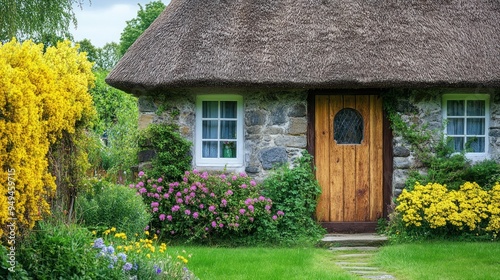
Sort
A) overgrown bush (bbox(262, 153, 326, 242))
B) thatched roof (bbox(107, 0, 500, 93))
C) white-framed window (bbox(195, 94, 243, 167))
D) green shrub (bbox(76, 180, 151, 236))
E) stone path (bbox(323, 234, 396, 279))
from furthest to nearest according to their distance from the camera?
white-framed window (bbox(195, 94, 243, 167)) → thatched roof (bbox(107, 0, 500, 93)) → overgrown bush (bbox(262, 153, 326, 242)) → stone path (bbox(323, 234, 396, 279)) → green shrub (bbox(76, 180, 151, 236))

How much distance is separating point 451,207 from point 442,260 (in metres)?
1.47

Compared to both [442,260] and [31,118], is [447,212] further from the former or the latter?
[31,118]

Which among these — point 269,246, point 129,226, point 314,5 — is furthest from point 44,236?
point 314,5

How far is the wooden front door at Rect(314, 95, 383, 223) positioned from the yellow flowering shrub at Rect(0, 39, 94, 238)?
16.2ft

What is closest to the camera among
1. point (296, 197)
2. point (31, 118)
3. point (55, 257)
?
point (31, 118)

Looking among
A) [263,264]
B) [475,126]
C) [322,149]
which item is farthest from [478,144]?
[263,264]

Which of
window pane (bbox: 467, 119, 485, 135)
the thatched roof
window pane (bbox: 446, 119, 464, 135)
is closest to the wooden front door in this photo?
the thatched roof

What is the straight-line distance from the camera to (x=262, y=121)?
11.0 meters

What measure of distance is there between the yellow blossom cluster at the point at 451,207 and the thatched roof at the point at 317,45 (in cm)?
155

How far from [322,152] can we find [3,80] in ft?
21.5

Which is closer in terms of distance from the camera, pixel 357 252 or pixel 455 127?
pixel 357 252

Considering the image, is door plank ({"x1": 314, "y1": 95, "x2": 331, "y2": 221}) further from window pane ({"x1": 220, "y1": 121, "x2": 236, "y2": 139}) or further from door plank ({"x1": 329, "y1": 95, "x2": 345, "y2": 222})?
window pane ({"x1": 220, "y1": 121, "x2": 236, "y2": 139})

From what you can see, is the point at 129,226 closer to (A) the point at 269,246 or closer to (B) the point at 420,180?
(A) the point at 269,246

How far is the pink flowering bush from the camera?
1014 cm
